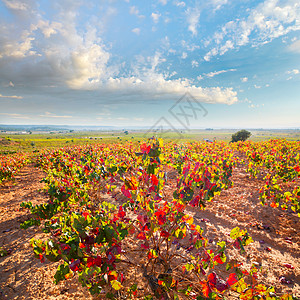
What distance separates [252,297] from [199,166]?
1.74 m

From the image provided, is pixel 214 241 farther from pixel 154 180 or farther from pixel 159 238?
pixel 154 180

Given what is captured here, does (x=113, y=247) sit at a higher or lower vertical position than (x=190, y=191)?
lower

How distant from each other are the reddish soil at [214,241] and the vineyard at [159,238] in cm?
3

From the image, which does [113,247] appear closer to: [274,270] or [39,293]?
[39,293]

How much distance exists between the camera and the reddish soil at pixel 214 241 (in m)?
3.47

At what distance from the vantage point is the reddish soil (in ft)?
11.4

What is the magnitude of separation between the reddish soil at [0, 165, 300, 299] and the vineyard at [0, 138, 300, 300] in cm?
3

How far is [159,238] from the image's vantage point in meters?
2.78

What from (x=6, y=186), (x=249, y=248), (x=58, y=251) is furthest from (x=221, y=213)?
(x=6, y=186)

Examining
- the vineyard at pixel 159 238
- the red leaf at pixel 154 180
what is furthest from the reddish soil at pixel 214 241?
the red leaf at pixel 154 180

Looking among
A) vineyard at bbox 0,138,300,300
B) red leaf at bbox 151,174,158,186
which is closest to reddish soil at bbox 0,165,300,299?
vineyard at bbox 0,138,300,300

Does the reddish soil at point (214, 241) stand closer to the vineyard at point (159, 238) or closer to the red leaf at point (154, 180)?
the vineyard at point (159, 238)

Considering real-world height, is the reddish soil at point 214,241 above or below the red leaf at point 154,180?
below

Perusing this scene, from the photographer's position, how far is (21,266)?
400cm
